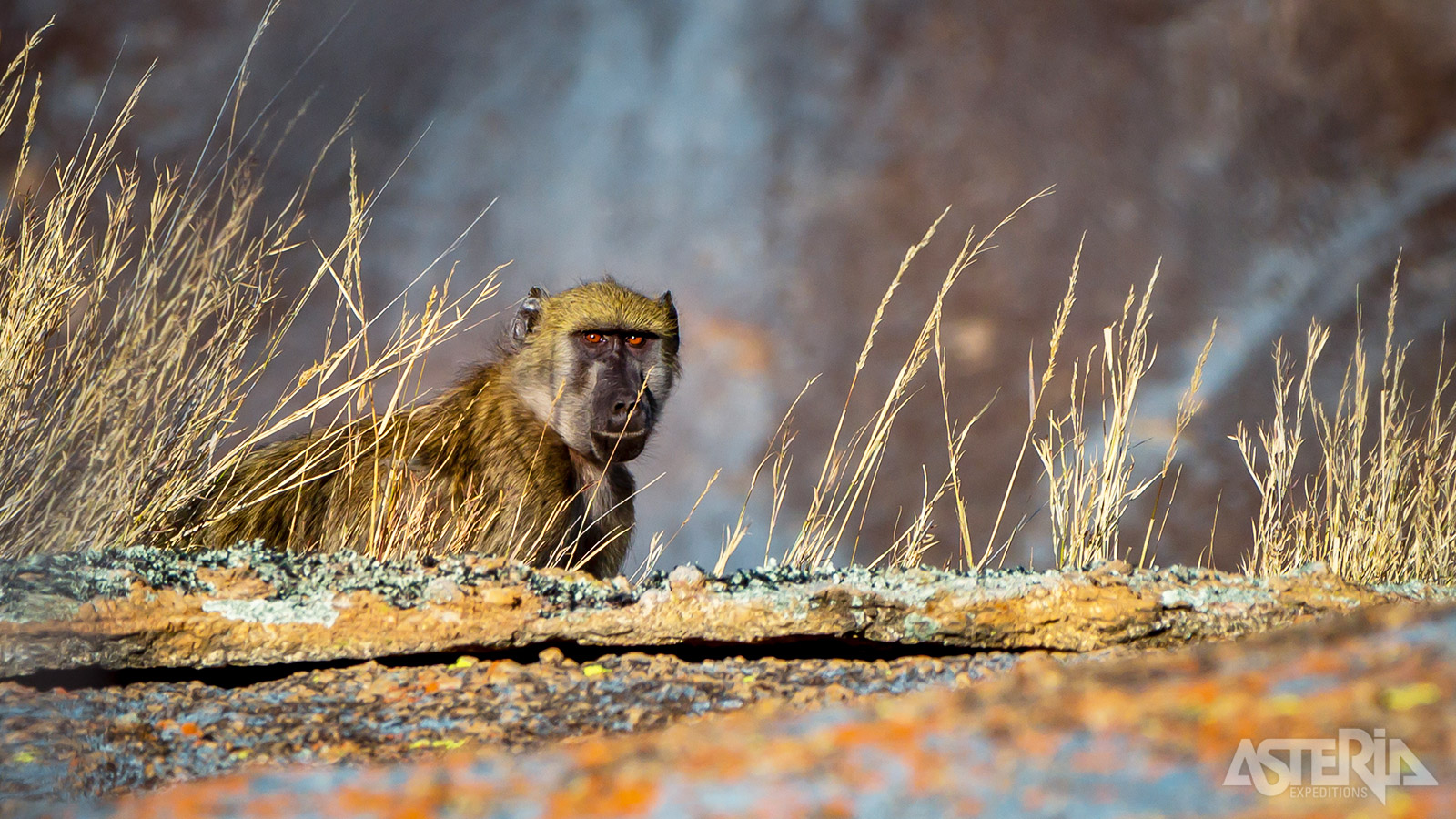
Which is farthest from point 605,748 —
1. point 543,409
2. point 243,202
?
point 543,409

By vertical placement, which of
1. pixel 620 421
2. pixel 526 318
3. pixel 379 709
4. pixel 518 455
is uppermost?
pixel 526 318

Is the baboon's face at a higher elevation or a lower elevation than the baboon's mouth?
higher

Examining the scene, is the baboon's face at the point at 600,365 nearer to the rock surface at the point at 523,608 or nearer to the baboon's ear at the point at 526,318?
the baboon's ear at the point at 526,318

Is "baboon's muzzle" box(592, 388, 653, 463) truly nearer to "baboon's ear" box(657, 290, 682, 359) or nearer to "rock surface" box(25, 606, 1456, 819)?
"baboon's ear" box(657, 290, 682, 359)

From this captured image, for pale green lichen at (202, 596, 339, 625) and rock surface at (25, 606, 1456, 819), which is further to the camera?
pale green lichen at (202, 596, 339, 625)

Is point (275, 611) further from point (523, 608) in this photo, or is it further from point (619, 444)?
point (619, 444)

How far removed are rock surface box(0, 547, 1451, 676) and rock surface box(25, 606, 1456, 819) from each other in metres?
0.73

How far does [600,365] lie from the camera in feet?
12.5

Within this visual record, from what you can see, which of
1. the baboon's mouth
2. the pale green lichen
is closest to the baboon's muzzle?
the baboon's mouth

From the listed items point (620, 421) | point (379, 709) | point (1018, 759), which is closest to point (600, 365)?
point (620, 421)

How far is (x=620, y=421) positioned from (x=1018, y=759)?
2.79 m

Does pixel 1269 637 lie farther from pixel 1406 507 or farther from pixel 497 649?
pixel 1406 507

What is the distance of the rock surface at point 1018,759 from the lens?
85cm

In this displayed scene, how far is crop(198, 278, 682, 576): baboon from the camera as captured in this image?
10.8 feet
